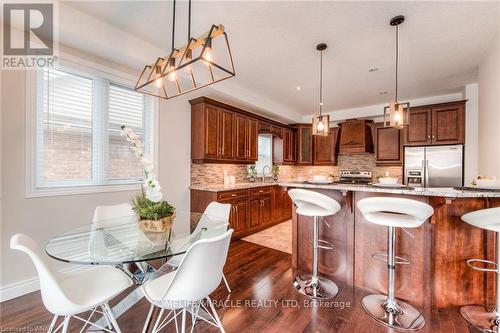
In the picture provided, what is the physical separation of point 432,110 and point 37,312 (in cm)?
640

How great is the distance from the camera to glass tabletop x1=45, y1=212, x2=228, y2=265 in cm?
143

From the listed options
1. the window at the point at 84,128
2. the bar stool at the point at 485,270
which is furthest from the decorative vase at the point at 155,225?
the bar stool at the point at 485,270

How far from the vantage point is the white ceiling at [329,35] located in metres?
2.13

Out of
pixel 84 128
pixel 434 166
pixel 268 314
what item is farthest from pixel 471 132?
pixel 84 128

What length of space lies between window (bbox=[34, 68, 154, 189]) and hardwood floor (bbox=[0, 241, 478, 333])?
1.20m

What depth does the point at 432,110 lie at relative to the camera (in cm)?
434

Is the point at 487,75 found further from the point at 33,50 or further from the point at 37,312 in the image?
the point at 37,312

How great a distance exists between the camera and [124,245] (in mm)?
1632

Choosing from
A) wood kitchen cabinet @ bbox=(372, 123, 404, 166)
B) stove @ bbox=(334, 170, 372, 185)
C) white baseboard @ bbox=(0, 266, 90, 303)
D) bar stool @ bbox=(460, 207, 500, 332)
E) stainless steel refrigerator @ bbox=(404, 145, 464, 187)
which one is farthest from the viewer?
stove @ bbox=(334, 170, 372, 185)

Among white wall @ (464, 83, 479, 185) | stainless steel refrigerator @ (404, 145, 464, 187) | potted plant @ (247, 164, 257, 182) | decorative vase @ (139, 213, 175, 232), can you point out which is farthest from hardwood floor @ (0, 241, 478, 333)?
white wall @ (464, 83, 479, 185)

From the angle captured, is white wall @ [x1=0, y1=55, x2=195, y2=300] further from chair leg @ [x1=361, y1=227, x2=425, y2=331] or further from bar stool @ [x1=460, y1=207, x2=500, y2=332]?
bar stool @ [x1=460, y1=207, x2=500, y2=332]

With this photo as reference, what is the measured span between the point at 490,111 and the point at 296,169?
14.1 ft

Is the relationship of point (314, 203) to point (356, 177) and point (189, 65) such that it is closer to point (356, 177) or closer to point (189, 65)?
point (189, 65)

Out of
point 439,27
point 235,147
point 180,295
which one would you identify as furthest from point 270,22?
point 180,295
